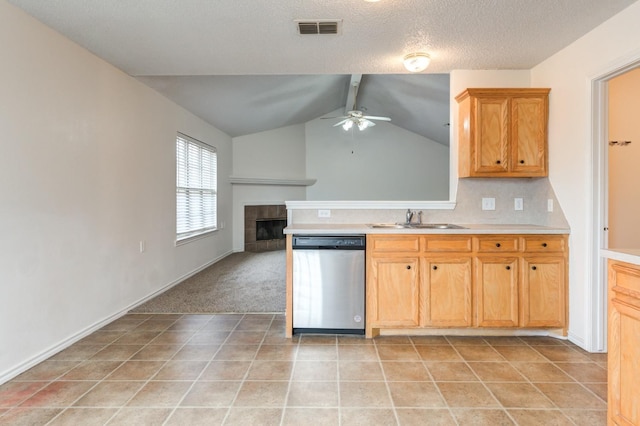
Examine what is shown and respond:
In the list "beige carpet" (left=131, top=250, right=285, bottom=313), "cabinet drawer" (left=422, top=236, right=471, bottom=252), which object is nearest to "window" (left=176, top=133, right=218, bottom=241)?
"beige carpet" (left=131, top=250, right=285, bottom=313)

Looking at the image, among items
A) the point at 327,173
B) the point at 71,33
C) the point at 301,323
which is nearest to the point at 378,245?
the point at 301,323

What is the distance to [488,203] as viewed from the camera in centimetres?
334

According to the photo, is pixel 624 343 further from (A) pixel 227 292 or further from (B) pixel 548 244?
(A) pixel 227 292

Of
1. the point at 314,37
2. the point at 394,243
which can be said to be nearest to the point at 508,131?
the point at 394,243

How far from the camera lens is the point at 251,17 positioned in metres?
2.36

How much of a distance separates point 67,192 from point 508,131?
12.5ft

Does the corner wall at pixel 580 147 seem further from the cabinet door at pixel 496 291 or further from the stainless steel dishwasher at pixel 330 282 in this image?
the stainless steel dishwasher at pixel 330 282

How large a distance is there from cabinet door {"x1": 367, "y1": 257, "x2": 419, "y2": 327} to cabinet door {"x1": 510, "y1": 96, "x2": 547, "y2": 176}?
4.55 feet

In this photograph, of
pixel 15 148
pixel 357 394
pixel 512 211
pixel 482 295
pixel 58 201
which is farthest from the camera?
pixel 512 211

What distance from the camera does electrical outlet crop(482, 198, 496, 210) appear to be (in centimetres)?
334

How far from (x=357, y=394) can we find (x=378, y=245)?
1.17 metres

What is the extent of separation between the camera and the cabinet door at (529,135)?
119 inches

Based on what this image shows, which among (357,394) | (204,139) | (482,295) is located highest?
(204,139)

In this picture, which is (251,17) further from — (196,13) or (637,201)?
(637,201)
